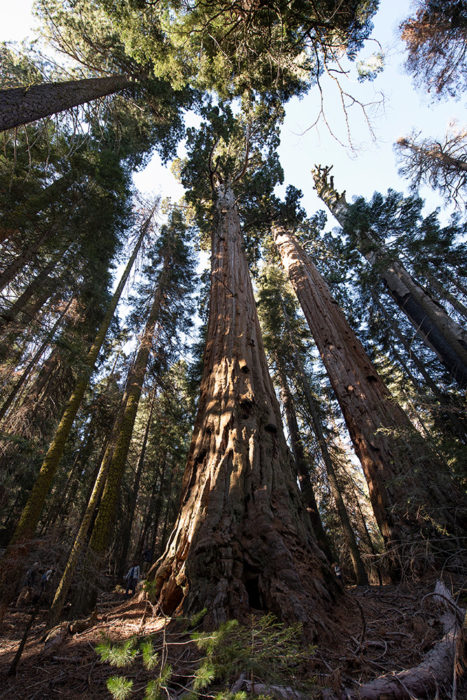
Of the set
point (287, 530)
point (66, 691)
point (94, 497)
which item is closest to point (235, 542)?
point (287, 530)

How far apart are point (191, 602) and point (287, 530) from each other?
2.81 ft

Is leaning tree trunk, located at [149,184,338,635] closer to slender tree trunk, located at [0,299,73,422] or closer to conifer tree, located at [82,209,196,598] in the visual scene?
conifer tree, located at [82,209,196,598]

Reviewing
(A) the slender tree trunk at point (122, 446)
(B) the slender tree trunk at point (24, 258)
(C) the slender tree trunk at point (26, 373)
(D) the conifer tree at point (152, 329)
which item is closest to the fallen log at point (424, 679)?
(D) the conifer tree at point (152, 329)

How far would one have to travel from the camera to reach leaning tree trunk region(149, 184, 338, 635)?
1.87 m

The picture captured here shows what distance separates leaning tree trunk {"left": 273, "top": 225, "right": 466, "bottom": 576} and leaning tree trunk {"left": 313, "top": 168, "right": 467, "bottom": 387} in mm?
1526

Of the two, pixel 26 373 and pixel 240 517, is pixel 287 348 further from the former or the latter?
pixel 240 517

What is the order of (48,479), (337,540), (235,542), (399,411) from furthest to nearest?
(337,540) → (48,479) → (399,411) → (235,542)

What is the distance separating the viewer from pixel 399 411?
482 centimetres

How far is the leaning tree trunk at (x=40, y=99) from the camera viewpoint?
3.85 meters

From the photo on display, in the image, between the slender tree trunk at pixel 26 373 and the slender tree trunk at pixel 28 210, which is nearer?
the slender tree trunk at pixel 28 210

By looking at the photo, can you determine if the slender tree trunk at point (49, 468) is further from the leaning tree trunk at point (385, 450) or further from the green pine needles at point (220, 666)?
the leaning tree trunk at point (385, 450)

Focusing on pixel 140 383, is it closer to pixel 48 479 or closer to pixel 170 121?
pixel 48 479

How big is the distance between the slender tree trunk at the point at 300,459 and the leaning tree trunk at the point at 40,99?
9973 millimetres

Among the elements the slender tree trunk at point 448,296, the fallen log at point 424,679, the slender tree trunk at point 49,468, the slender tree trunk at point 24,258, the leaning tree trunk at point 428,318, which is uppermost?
the slender tree trunk at point 448,296
